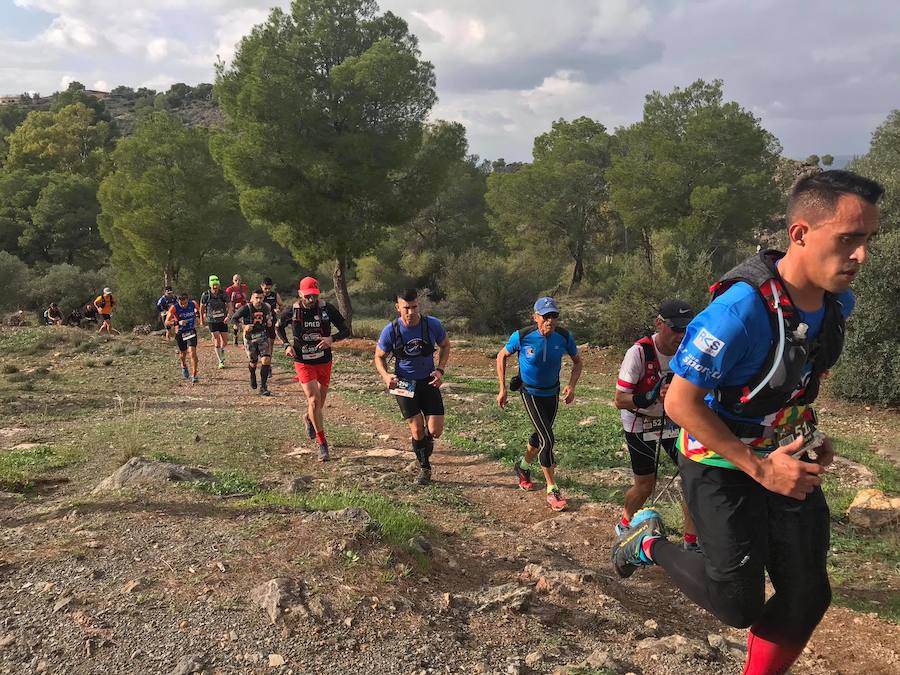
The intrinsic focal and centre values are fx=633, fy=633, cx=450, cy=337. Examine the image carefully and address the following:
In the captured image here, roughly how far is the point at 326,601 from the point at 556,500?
3247mm

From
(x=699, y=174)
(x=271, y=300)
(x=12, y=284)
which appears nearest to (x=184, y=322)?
(x=271, y=300)

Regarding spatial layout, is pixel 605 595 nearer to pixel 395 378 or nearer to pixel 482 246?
pixel 395 378

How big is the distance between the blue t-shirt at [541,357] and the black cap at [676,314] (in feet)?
4.66

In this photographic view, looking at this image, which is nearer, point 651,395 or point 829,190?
point 829,190

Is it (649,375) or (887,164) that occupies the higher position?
(887,164)

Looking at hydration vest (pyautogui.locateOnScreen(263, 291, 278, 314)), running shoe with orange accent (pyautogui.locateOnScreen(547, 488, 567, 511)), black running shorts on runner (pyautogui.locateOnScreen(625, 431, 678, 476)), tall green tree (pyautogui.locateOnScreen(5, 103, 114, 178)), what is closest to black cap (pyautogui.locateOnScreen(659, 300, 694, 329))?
black running shorts on runner (pyautogui.locateOnScreen(625, 431, 678, 476))

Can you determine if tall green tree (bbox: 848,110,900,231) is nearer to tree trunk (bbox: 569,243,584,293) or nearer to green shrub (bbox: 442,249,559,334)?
green shrub (bbox: 442,249,559,334)

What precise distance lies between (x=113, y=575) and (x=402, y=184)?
18713 millimetres

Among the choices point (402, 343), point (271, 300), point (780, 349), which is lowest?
point (402, 343)

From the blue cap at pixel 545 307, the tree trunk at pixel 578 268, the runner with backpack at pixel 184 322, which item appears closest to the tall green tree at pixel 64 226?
the tree trunk at pixel 578 268

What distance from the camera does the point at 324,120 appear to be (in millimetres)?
19828

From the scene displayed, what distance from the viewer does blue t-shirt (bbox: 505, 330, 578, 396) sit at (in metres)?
5.96

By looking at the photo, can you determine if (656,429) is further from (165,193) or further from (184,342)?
(165,193)

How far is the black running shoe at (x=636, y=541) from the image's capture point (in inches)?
128
